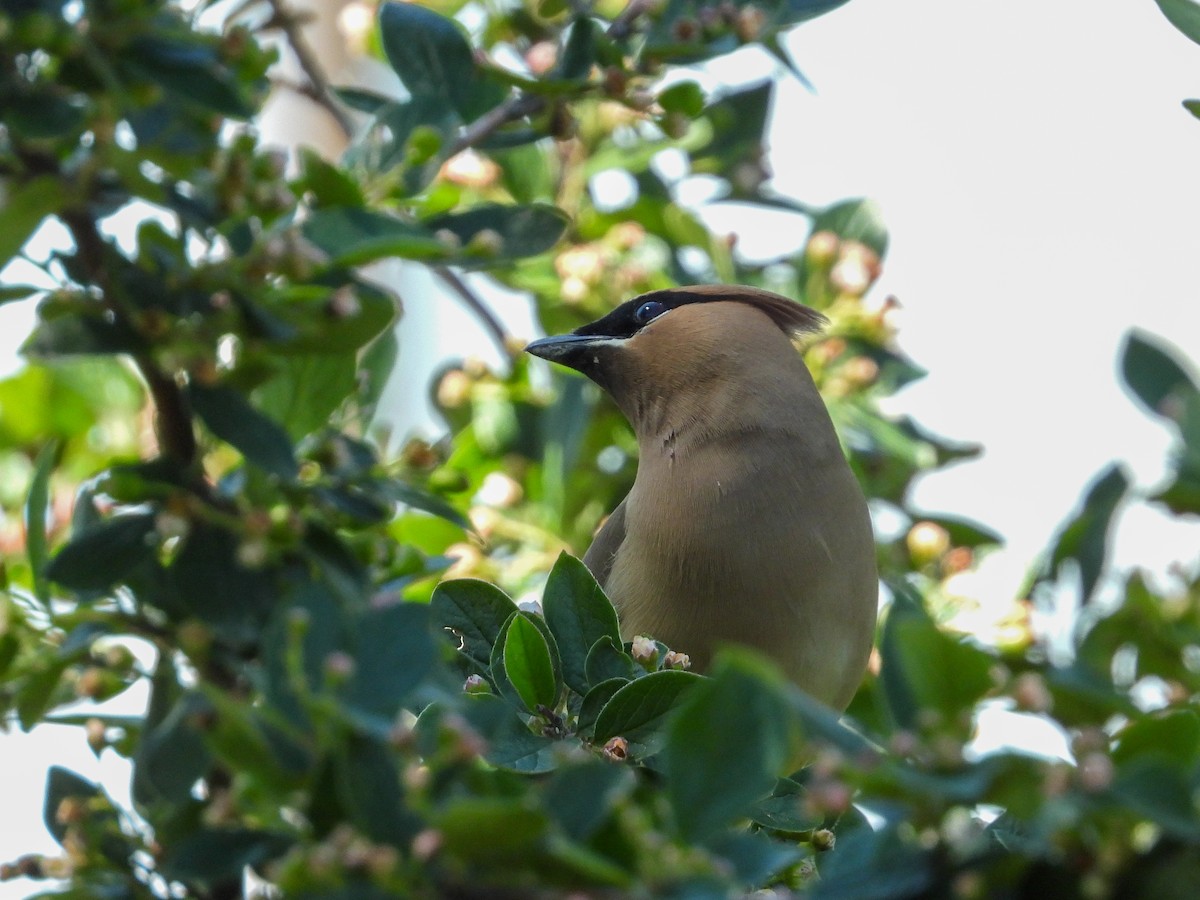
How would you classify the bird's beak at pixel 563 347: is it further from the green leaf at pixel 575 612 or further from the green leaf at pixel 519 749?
the green leaf at pixel 519 749

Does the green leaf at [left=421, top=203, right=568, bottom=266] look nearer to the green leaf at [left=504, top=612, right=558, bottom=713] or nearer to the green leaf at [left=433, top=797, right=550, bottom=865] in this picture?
the green leaf at [left=504, top=612, right=558, bottom=713]

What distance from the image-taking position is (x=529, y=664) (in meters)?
1.65

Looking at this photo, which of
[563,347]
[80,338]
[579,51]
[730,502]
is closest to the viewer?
[80,338]

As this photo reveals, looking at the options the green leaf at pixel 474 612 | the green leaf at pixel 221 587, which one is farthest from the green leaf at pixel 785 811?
the green leaf at pixel 221 587

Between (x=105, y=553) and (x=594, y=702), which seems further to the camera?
(x=594, y=702)

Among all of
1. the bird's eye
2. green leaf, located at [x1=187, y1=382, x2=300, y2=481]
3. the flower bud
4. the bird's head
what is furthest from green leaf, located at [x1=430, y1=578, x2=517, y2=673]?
the bird's eye

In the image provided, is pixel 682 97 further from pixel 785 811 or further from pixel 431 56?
pixel 785 811

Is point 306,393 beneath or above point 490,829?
beneath

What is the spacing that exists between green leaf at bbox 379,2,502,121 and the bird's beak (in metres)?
1.49

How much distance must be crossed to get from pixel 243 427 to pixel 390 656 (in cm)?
41

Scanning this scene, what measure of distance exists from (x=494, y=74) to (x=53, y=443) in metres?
0.68

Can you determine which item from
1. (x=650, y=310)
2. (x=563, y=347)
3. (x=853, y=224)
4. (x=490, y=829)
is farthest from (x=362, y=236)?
(x=853, y=224)

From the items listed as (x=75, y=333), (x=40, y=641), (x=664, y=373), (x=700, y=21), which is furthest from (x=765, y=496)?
(x=75, y=333)

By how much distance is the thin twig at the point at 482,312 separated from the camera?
3.74 meters
